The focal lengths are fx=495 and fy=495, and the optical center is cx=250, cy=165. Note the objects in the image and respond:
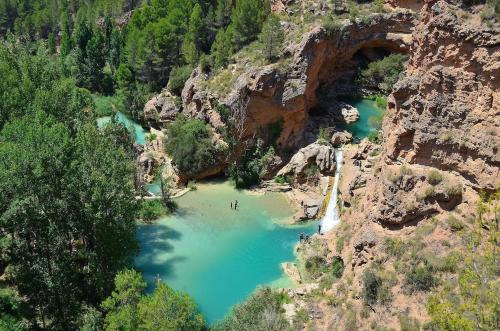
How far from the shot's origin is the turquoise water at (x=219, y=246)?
36406 mm

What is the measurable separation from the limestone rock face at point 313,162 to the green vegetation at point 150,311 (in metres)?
25.1

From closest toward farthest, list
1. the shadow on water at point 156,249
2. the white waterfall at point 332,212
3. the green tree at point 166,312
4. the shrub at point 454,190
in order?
the green tree at point 166,312
the shrub at point 454,190
the shadow on water at point 156,249
the white waterfall at point 332,212

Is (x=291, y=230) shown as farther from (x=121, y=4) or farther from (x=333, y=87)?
(x=121, y=4)

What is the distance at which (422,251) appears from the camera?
90.0 feet

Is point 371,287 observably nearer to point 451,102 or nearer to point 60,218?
point 451,102

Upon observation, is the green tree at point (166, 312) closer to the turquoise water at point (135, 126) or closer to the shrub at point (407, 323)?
the shrub at point (407, 323)

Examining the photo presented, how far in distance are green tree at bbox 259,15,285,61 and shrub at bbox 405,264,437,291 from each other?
104 feet

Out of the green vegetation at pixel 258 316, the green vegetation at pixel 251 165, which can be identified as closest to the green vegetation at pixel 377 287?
the green vegetation at pixel 258 316

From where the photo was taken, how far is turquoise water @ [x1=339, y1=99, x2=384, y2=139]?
188ft

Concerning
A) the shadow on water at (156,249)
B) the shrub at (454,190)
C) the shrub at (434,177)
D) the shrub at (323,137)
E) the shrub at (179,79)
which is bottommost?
the shadow on water at (156,249)

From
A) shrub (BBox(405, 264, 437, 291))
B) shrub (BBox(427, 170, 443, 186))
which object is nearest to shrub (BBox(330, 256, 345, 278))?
shrub (BBox(405, 264, 437, 291))

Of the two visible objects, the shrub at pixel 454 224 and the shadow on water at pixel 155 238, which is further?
the shadow on water at pixel 155 238

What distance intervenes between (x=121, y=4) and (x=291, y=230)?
243 feet

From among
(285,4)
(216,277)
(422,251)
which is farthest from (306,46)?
(422,251)
